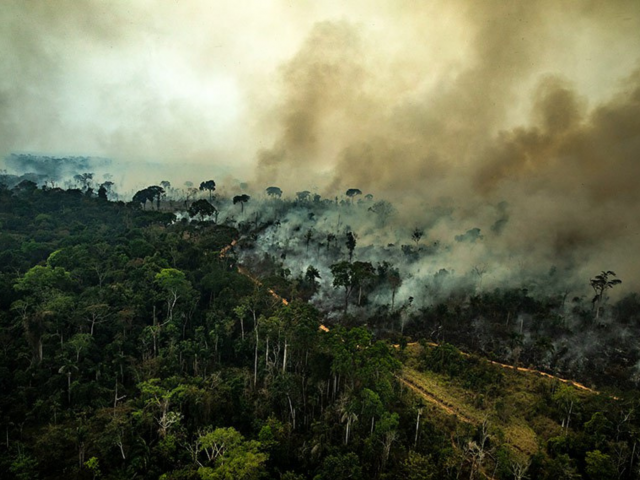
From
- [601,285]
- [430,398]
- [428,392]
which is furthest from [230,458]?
[601,285]

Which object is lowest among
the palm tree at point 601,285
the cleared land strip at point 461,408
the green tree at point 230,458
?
the cleared land strip at point 461,408

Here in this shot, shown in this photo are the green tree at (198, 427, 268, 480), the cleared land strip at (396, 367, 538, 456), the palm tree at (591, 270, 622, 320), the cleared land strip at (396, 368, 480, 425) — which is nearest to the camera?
the green tree at (198, 427, 268, 480)

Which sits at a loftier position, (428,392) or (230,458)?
(230,458)

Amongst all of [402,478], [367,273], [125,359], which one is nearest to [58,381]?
[125,359]

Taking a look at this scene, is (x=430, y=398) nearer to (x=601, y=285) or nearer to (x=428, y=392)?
(x=428, y=392)

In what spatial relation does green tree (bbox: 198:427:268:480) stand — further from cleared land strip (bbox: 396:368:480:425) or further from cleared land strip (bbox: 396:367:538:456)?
cleared land strip (bbox: 396:368:480:425)

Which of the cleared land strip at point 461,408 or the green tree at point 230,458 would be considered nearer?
the green tree at point 230,458

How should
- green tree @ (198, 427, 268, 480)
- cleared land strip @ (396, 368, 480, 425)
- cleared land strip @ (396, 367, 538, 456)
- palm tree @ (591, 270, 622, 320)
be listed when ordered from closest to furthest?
green tree @ (198, 427, 268, 480) → cleared land strip @ (396, 367, 538, 456) → cleared land strip @ (396, 368, 480, 425) → palm tree @ (591, 270, 622, 320)

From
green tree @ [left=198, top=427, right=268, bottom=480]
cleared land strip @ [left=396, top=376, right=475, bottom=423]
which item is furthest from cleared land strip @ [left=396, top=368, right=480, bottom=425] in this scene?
green tree @ [left=198, top=427, right=268, bottom=480]

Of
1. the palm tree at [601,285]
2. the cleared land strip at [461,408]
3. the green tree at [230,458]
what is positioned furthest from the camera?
the palm tree at [601,285]

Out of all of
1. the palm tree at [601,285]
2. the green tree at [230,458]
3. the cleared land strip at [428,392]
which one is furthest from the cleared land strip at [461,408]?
the palm tree at [601,285]

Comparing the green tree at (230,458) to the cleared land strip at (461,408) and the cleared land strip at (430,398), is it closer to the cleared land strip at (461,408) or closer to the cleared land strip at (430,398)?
the cleared land strip at (461,408)

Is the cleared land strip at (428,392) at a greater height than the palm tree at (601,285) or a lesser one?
lesser

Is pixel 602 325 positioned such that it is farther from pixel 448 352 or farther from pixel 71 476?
pixel 71 476
